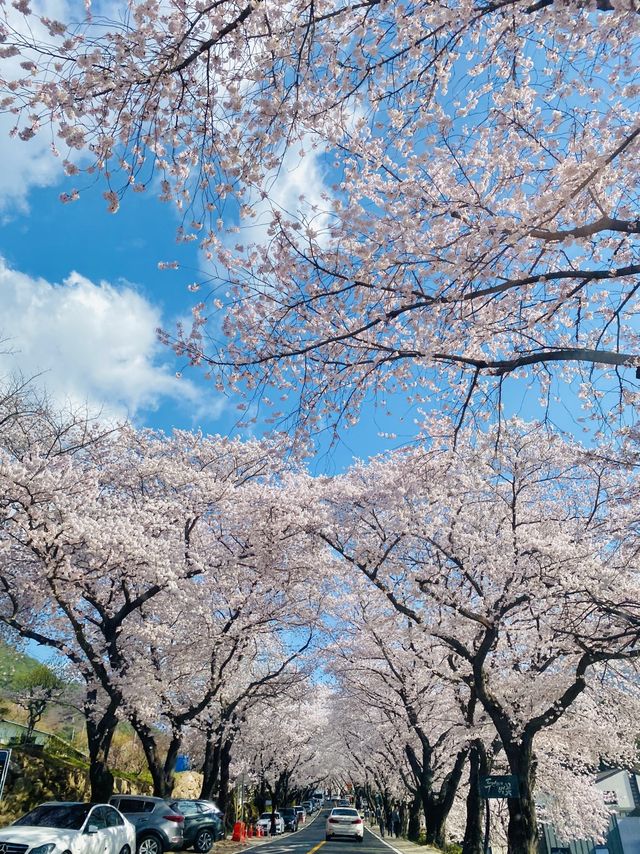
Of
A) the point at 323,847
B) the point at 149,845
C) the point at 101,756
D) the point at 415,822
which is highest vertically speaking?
the point at 101,756

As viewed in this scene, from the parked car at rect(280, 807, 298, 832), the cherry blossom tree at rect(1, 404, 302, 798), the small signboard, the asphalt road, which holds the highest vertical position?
the cherry blossom tree at rect(1, 404, 302, 798)

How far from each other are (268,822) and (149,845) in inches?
866

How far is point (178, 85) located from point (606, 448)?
958cm

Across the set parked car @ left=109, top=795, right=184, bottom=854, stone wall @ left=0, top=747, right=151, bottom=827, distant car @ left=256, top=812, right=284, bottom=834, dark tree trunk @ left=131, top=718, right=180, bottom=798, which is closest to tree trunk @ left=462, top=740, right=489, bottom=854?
parked car @ left=109, top=795, right=184, bottom=854

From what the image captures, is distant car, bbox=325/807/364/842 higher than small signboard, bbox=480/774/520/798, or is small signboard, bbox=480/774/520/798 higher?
small signboard, bbox=480/774/520/798

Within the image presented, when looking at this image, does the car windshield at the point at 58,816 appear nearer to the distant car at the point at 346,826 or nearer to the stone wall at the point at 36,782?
the stone wall at the point at 36,782

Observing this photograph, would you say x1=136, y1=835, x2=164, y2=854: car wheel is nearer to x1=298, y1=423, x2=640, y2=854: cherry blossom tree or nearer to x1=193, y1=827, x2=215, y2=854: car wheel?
x1=193, y1=827, x2=215, y2=854: car wheel

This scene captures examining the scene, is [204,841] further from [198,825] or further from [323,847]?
[323,847]

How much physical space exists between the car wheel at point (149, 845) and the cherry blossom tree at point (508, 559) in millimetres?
8215

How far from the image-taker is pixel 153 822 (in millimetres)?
15609

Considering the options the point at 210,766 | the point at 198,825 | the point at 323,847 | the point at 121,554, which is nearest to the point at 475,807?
the point at 323,847

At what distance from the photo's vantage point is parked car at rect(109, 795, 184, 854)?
50.0ft

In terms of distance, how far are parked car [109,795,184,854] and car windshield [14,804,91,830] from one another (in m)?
4.39

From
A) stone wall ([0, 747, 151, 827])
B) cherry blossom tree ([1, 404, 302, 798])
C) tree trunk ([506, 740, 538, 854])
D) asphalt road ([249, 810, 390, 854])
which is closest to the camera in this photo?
cherry blossom tree ([1, 404, 302, 798])
